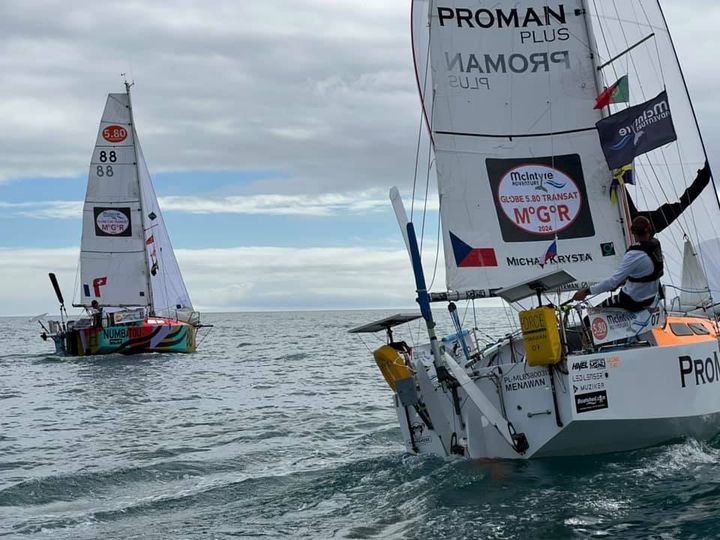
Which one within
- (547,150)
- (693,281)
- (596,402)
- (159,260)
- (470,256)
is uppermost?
(159,260)

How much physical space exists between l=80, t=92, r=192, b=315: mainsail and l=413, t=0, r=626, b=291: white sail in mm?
24966

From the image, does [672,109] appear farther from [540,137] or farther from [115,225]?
[115,225]

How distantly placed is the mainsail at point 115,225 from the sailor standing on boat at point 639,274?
1112 inches

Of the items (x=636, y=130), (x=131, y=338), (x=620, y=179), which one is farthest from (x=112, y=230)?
(x=636, y=130)

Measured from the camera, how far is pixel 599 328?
936 cm

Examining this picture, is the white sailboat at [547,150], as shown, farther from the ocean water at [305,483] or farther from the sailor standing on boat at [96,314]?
the sailor standing on boat at [96,314]

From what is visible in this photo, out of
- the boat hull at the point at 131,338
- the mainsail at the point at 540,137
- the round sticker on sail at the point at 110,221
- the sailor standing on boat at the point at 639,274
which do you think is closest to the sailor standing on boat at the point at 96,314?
the boat hull at the point at 131,338

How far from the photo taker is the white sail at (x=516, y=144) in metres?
12.3

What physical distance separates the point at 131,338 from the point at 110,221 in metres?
4.59

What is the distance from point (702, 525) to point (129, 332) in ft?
94.1

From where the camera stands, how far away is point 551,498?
8508 mm

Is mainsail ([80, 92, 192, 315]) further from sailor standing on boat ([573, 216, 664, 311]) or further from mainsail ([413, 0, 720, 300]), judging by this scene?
sailor standing on boat ([573, 216, 664, 311])

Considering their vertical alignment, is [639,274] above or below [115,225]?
below

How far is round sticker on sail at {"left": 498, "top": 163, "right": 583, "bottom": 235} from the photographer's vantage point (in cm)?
1234
